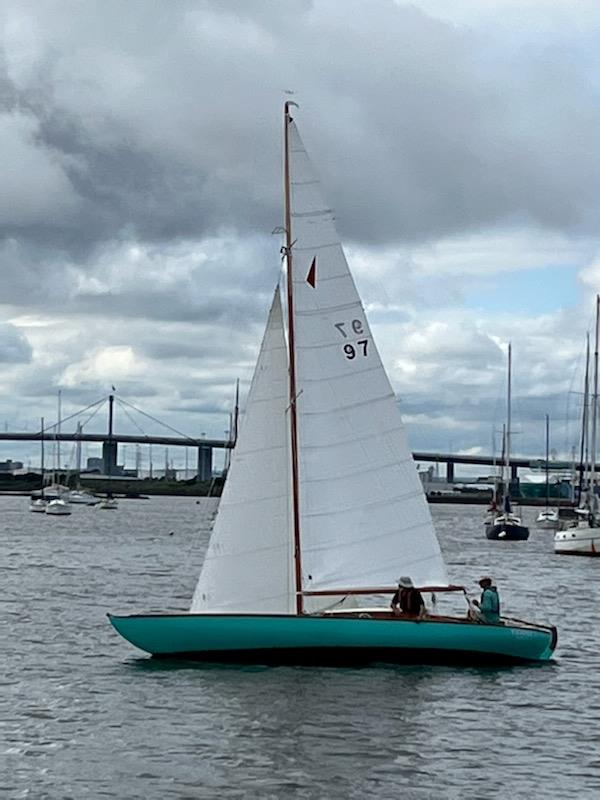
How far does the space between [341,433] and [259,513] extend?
1.87 metres

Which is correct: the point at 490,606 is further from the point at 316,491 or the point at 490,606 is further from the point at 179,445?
the point at 179,445

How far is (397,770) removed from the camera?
18547 mm

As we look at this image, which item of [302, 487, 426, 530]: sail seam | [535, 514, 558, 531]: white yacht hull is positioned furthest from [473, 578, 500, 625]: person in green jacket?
[535, 514, 558, 531]: white yacht hull

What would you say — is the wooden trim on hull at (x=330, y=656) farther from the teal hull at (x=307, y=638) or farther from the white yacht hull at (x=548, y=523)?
the white yacht hull at (x=548, y=523)

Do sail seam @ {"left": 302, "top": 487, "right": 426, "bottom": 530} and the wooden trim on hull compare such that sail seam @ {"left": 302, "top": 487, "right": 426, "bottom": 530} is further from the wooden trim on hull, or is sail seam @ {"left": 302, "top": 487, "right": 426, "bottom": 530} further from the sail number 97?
the sail number 97

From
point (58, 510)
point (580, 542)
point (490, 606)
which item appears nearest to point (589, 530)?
point (580, 542)

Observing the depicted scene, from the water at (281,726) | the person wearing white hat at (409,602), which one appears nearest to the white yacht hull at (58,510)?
the water at (281,726)

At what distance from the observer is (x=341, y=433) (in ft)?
84.0

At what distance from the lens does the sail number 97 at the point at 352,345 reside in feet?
83.5

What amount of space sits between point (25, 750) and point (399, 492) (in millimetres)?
8496

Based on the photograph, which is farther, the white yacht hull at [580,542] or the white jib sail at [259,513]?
the white yacht hull at [580,542]

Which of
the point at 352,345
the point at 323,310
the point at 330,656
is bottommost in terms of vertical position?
the point at 330,656

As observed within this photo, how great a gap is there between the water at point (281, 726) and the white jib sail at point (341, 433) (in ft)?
5.92

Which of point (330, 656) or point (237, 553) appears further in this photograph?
point (237, 553)
